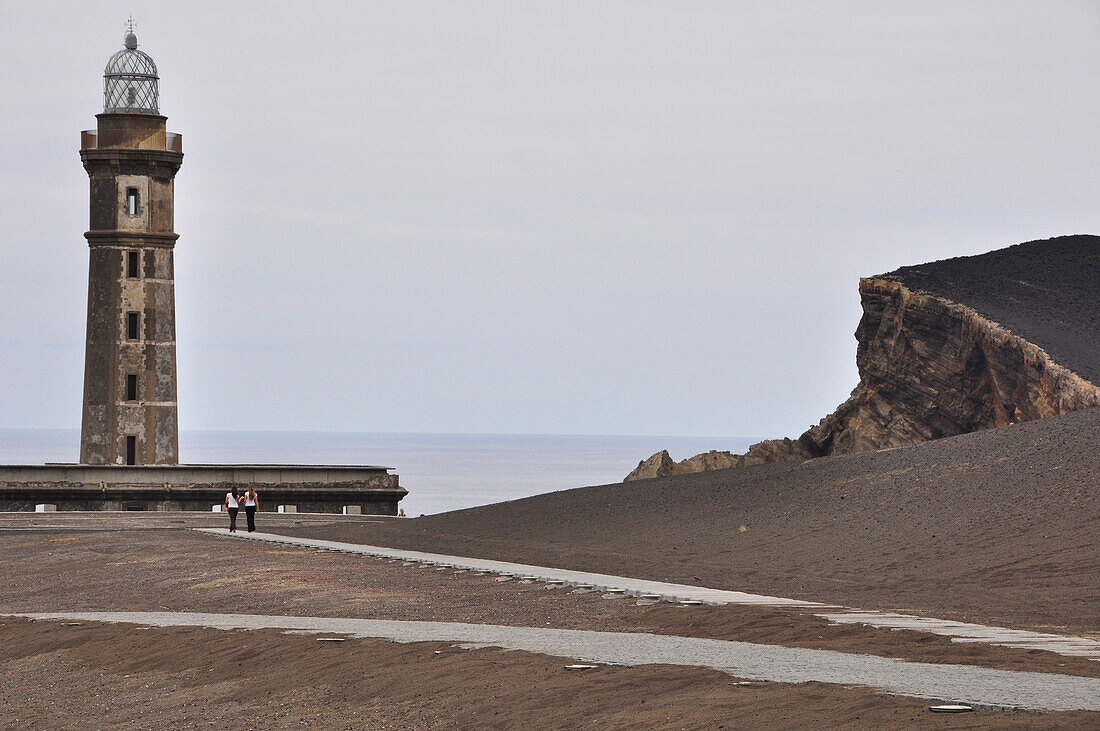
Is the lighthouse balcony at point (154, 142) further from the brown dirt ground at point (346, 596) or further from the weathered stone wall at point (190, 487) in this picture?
the brown dirt ground at point (346, 596)

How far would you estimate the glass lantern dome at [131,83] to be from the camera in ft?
157

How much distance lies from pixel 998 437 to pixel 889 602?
16.1 metres

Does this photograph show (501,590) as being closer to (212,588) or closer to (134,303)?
(212,588)

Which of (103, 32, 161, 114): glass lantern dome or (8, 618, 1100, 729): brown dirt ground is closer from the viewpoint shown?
(8, 618, 1100, 729): brown dirt ground

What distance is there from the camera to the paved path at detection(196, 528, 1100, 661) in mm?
13789

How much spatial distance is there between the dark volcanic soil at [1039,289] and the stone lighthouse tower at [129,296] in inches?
954

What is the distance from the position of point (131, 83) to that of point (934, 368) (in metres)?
27.6

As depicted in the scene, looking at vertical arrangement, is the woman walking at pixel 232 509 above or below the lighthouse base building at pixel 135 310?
below

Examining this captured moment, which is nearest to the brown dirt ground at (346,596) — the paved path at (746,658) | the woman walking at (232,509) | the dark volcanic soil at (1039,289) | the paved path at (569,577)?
the paved path at (569,577)

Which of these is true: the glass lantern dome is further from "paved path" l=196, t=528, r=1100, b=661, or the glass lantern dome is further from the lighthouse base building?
"paved path" l=196, t=528, r=1100, b=661

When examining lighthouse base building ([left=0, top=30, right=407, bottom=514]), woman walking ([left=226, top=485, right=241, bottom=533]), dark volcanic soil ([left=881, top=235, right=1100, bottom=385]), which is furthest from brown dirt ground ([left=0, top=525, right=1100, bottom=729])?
dark volcanic soil ([left=881, top=235, right=1100, bottom=385])

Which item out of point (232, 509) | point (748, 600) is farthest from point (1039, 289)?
point (748, 600)

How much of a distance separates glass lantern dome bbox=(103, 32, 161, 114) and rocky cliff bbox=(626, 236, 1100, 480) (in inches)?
787

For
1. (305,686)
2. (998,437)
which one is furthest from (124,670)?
(998,437)
